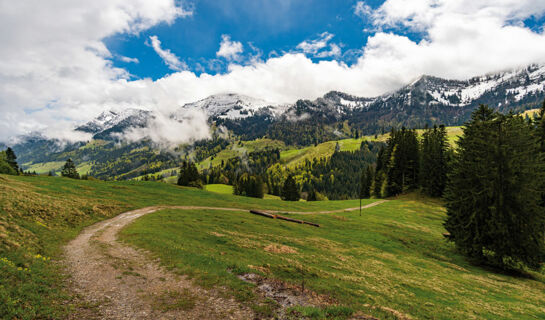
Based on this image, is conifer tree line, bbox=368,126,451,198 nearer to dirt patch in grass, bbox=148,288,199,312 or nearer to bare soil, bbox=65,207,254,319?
bare soil, bbox=65,207,254,319

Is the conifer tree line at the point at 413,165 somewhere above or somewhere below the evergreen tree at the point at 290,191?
above

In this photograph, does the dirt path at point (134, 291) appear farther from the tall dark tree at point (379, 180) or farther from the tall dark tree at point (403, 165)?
the tall dark tree at point (379, 180)

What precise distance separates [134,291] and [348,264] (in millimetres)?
19095

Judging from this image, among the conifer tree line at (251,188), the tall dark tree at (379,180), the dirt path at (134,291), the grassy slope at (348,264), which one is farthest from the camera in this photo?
the conifer tree line at (251,188)

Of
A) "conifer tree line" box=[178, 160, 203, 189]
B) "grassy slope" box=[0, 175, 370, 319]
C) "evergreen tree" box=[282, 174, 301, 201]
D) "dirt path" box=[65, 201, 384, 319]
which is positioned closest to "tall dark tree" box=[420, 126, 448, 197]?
"evergreen tree" box=[282, 174, 301, 201]

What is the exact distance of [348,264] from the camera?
24.5m

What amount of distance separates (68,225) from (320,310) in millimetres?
28646

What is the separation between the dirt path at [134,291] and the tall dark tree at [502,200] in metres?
35.4

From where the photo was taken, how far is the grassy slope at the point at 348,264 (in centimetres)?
1639

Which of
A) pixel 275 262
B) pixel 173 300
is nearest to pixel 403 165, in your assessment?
pixel 275 262

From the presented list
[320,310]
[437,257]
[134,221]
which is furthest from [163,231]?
[437,257]

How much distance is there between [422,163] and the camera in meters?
81.2

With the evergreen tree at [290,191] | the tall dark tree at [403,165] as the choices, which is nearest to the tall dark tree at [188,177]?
the evergreen tree at [290,191]

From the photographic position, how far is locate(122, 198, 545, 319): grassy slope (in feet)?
53.8
